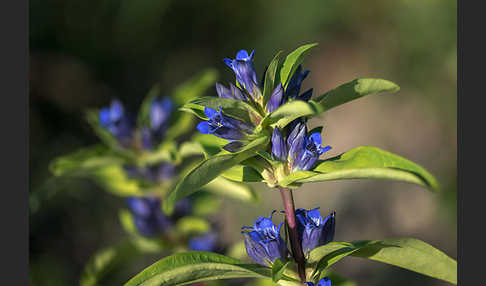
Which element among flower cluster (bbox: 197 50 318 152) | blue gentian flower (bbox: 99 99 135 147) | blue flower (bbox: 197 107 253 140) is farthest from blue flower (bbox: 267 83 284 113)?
blue gentian flower (bbox: 99 99 135 147)

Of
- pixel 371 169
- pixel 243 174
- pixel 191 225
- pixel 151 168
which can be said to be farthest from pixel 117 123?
pixel 371 169

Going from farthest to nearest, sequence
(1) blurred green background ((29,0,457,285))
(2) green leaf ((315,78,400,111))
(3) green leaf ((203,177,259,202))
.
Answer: (1) blurred green background ((29,0,457,285)), (3) green leaf ((203,177,259,202)), (2) green leaf ((315,78,400,111))

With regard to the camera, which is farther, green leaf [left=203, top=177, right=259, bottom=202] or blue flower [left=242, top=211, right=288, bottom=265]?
green leaf [left=203, top=177, right=259, bottom=202]

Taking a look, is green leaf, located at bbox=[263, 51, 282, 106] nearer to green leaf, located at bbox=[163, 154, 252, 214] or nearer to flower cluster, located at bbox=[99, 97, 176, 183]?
green leaf, located at bbox=[163, 154, 252, 214]

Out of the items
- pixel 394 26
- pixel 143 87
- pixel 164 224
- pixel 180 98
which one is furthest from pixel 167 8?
pixel 164 224

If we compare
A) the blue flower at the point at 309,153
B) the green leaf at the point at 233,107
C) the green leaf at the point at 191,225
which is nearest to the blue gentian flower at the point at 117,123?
the green leaf at the point at 191,225

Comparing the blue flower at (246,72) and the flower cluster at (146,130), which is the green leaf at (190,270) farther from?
the flower cluster at (146,130)
